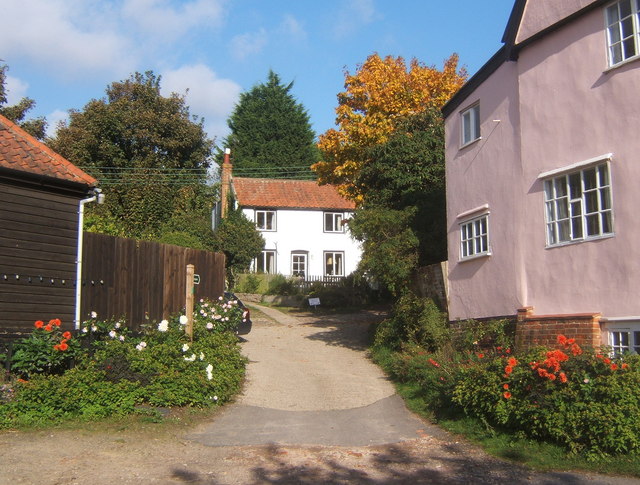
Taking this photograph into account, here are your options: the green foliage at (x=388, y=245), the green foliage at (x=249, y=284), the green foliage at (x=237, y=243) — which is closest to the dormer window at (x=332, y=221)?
the green foliage at (x=237, y=243)

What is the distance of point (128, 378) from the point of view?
34.7ft

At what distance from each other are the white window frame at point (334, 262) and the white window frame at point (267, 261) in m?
3.15

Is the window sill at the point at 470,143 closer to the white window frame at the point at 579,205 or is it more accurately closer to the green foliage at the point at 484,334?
the white window frame at the point at 579,205

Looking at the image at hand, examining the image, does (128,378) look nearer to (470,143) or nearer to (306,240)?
(470,143)

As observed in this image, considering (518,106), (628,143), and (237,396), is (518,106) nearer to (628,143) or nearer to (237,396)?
(628,143)

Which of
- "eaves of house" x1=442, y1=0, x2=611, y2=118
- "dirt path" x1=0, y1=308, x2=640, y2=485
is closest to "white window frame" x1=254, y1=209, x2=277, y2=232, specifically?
"eaves of house" x1=442, y1=0, x2=611, y2=118

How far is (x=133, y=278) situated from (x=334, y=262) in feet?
93.3

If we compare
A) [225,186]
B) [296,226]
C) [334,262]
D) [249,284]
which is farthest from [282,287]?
[225,186]

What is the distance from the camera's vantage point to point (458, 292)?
1476cm

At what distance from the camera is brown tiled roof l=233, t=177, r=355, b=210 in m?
39.8

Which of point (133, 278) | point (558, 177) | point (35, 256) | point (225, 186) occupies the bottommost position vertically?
point (133, 278)

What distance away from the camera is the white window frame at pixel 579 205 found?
416 inches

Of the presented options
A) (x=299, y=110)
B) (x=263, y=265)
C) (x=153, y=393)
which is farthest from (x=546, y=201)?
(x=299, y=110)

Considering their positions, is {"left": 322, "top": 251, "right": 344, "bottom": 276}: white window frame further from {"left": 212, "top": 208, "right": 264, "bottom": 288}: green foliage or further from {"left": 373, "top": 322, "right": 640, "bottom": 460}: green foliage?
{"left": 373, "top": 322, "right": 640, "bottom": 460}: green foliage
